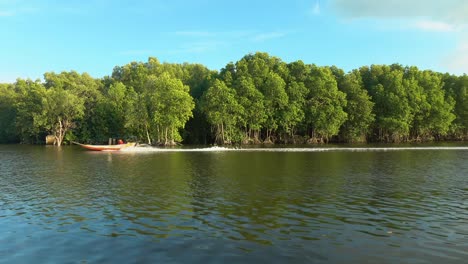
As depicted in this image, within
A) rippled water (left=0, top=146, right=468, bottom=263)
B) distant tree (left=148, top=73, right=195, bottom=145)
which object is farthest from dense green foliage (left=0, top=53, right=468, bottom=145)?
rippled water (left=0, top=146, right=468, bottom=263)

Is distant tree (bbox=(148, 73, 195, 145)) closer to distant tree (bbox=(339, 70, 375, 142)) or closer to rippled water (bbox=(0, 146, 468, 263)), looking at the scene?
distant tree (bbox=(339, 70, 375, 142))

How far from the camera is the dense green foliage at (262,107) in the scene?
280 feet

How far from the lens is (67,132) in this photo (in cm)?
10131

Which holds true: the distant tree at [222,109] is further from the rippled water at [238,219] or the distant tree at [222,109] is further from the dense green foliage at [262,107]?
the rippled water at [238,219]

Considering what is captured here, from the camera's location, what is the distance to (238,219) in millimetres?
16469

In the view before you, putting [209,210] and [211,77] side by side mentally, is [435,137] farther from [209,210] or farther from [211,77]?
[209,210]

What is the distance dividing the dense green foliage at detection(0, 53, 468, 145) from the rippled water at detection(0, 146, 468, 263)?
56205mm

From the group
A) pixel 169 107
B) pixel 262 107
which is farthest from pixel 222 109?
pixel 169 107

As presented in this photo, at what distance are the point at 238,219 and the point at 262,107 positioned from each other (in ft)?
237

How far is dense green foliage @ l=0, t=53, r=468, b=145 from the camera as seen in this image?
→ 8538cm

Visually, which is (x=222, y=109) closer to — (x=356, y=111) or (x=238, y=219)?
(x=356, y=111)

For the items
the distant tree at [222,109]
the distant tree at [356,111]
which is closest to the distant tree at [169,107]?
the distant tree at [222,109]

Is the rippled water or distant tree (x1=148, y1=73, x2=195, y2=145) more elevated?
distant tree (x1=148, y1=73, x2=195, y2=145)

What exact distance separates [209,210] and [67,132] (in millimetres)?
→ 95079
